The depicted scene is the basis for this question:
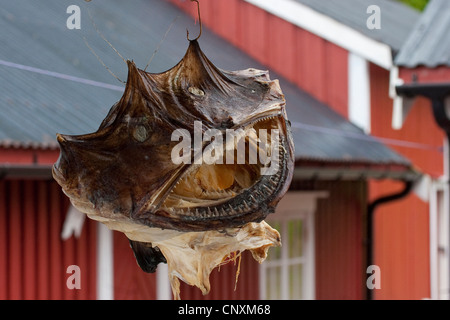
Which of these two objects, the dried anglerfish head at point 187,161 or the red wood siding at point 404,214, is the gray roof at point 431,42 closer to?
the red wood siding at point 404,214

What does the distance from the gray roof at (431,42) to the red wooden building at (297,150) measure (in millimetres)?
233

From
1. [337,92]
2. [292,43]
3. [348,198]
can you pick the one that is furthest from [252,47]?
[348,198]

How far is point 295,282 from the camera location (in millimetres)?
9750

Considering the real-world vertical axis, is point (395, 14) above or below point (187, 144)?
above

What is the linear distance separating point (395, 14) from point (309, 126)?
23.3 ft

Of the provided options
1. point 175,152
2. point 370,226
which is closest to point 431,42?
point 370,226

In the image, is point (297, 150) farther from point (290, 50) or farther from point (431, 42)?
point (290, 50)

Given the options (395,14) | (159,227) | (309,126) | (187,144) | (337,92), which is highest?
(395,14)

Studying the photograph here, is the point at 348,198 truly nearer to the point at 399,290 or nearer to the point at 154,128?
the point at 399,290

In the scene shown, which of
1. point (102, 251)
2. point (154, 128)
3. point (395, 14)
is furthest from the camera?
point (395, 14)

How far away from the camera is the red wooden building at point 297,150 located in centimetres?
555

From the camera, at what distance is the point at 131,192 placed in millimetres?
1944

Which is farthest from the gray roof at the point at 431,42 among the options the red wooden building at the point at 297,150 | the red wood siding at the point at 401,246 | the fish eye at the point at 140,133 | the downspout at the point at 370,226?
the fish eye at the point at 140,133

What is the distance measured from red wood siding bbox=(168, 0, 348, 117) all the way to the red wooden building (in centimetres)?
1
